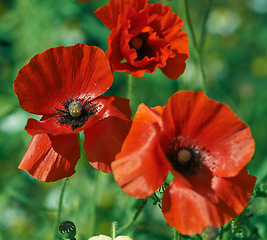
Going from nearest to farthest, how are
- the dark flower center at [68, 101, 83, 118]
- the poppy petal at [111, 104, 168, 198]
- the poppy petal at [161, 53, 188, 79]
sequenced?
the poppy petal at [111, 104, 168, 198] < the dark flower center at [68, 101, 83, 118] < the poppy petal at [161, 53, 188, 79]

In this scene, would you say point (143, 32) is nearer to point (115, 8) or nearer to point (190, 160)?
point (115, 8)

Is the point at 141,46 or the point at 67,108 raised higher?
the point at 141,46

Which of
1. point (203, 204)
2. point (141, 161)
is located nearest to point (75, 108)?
point (141, 161)

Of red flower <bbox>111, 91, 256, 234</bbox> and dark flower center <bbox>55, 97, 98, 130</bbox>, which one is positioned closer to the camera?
red flower <bbox>111, 91, 256, 234</bbox>

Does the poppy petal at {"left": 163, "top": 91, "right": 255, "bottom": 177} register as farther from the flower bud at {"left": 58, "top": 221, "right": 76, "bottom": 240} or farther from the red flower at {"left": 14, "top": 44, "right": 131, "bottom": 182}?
the flower bud at {"left": 58, "top": 221, "right": 76, "bottom": 240}

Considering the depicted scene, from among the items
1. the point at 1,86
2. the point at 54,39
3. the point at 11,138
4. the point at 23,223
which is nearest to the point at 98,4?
the point at 54,39

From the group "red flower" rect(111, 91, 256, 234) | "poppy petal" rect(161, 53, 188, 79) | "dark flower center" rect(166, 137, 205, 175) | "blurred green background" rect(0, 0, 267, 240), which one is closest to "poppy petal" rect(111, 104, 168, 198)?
"red flower" rect(111, 91, 256, 234)
